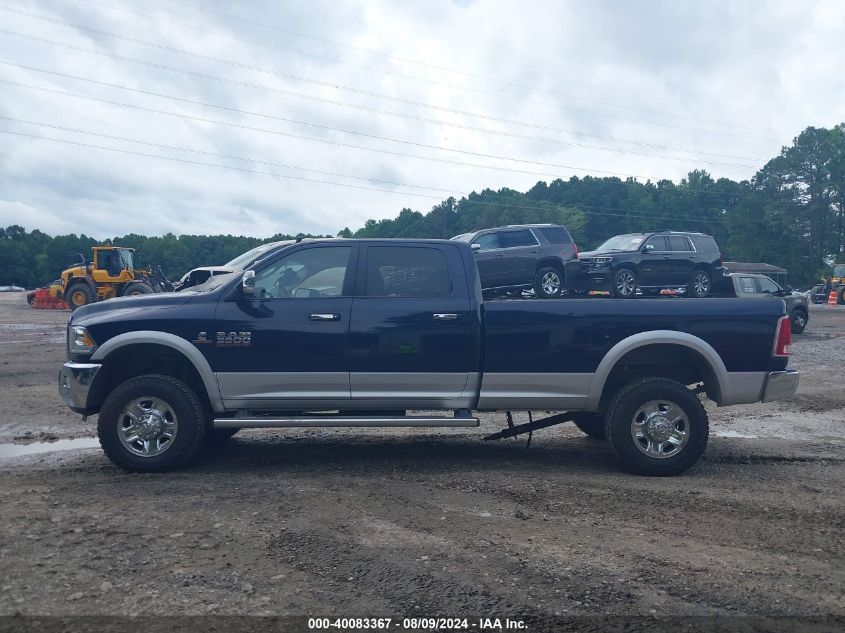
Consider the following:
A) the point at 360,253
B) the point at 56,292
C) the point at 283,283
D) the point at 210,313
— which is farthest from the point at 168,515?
the point at 56,292

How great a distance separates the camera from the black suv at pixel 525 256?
36.3 feet

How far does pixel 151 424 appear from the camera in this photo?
620 cm

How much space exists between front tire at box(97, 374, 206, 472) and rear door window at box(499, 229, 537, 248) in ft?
21.6

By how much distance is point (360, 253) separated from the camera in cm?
666

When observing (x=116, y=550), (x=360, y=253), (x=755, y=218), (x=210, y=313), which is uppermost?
(x=755, y=218)

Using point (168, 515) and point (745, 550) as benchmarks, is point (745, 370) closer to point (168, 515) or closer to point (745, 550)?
point (745, 550)

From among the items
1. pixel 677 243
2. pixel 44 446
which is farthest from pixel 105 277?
pixel 677 243

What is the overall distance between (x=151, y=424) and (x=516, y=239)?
7.00 metres

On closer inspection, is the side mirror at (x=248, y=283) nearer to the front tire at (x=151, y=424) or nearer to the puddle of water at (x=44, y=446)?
the front tire at (x=151, y=424)

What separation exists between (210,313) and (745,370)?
4778 mm

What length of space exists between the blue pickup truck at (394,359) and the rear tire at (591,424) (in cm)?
106

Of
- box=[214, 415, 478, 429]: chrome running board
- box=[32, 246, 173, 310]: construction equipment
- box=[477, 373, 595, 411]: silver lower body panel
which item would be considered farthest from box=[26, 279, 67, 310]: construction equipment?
box=[477, 373, 595, 411]: silver lower body panel

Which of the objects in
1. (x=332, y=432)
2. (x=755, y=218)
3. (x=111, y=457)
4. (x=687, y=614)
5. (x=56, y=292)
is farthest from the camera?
(x=755, y=218)

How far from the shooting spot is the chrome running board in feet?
20.1
